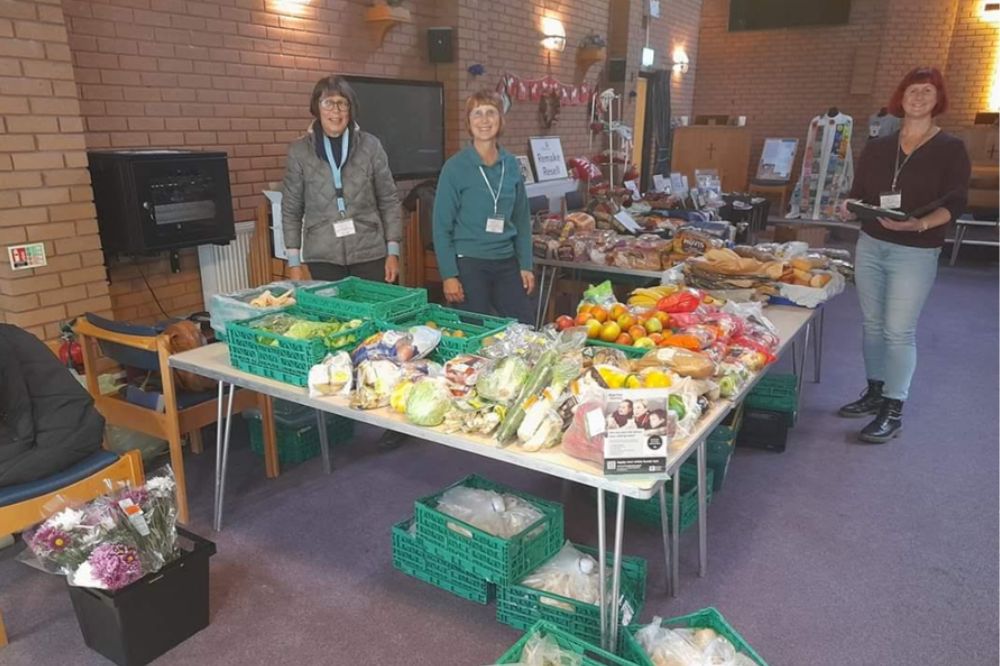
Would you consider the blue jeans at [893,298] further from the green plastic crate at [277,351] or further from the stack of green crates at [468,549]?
the green plastic crate at [277,351]

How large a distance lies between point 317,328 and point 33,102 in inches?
65.2

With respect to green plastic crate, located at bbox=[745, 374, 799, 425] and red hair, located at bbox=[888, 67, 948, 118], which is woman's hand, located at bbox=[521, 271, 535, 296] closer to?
green plastic crate, located at bbox=[745, 374, 799, 425]

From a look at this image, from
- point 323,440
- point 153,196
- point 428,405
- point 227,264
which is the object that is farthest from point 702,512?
point 227,264

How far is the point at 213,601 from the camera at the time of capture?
2258mm

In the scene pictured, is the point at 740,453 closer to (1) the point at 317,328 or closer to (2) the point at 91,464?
(1) the point at 317,328

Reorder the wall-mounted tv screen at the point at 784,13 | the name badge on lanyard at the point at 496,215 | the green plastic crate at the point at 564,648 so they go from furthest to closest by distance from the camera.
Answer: the wall-mounted tv screen at the point at 784,13 → the name badge on lanyard at the point at 496,215 → the green plastic crate at the point at 564,648

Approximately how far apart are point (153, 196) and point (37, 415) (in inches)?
55.8

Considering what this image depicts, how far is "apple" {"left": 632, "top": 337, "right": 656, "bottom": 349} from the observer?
2270mm

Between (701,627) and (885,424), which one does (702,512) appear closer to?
(701,627)

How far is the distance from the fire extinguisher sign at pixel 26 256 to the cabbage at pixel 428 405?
1.98m

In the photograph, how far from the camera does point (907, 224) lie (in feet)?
9.93

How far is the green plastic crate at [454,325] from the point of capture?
2205 millimetres

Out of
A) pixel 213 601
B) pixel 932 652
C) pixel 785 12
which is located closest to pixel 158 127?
pixel 213 601

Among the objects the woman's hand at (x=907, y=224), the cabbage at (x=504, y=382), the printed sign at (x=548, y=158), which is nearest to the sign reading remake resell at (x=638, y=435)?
the cabbage at (x=504, y=382)
